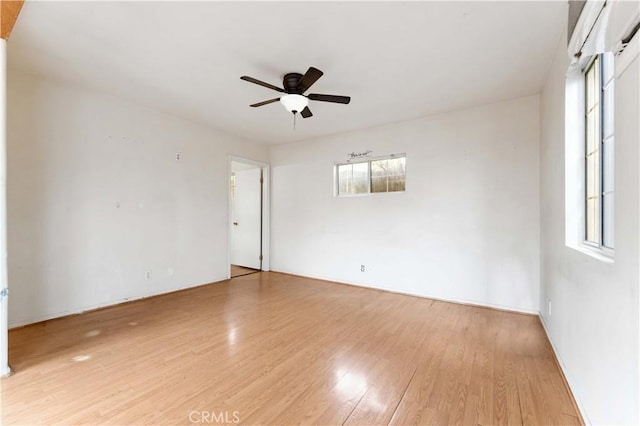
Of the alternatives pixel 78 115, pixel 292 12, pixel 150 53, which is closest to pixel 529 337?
pixel 292 12

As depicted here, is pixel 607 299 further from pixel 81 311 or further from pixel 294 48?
pixel 81 311

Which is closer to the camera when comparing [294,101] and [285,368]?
[285,368]

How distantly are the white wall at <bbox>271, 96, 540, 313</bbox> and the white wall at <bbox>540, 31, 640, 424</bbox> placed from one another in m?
1.10

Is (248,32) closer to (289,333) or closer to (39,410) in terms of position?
(289,333)

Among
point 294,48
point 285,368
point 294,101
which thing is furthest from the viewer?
point 294,101

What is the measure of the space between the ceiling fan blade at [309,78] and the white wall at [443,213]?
2174 mm

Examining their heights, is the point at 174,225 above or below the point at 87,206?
below

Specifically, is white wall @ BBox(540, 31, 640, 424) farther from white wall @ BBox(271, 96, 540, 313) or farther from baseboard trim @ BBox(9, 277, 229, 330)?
baseboard trim @ BBox(9, 277, 229, 330)

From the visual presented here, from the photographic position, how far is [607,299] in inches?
51.3

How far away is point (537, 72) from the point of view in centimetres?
274

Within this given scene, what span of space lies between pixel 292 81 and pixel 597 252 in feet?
8.95

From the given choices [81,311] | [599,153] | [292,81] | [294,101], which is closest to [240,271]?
[81,311]

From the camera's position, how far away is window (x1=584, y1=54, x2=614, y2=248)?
1.53 meters

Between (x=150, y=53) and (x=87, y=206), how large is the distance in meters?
2.06
